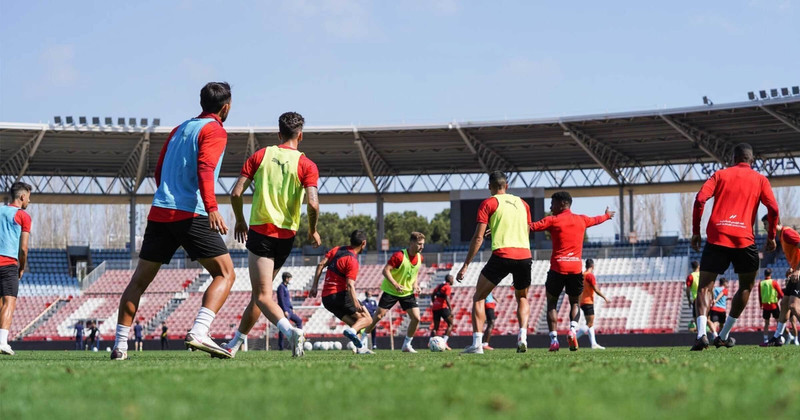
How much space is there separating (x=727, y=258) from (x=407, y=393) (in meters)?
7.49

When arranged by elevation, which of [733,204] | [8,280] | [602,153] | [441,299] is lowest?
[441,299]

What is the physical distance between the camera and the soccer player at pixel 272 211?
887 centimetres

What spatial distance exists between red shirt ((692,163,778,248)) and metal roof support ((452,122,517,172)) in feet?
107

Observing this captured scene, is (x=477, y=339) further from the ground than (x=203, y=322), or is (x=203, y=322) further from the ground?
(x=203, y=322)

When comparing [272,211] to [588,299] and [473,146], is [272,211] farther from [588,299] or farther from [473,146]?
[473,146]

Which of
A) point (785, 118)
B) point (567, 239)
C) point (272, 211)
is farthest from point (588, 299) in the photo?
point (785, 118)

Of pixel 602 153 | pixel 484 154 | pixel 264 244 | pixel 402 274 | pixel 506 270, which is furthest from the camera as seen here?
pixel 484 154

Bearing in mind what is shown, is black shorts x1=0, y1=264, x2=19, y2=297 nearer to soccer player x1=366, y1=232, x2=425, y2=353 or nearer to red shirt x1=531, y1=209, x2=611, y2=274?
soccer player x1=366, y1=232, x2=425, y2=353

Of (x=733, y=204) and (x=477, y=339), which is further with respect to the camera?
(x=477, y=339)

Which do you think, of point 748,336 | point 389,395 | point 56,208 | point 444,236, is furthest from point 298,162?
point 444,236

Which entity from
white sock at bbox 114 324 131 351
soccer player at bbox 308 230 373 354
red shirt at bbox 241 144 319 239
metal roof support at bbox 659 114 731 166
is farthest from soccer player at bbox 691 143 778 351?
metal roof support at bbox 659 114 731 166

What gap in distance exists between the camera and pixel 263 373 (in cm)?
→ 541

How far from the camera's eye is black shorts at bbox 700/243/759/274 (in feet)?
34.5

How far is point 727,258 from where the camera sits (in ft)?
34.6
